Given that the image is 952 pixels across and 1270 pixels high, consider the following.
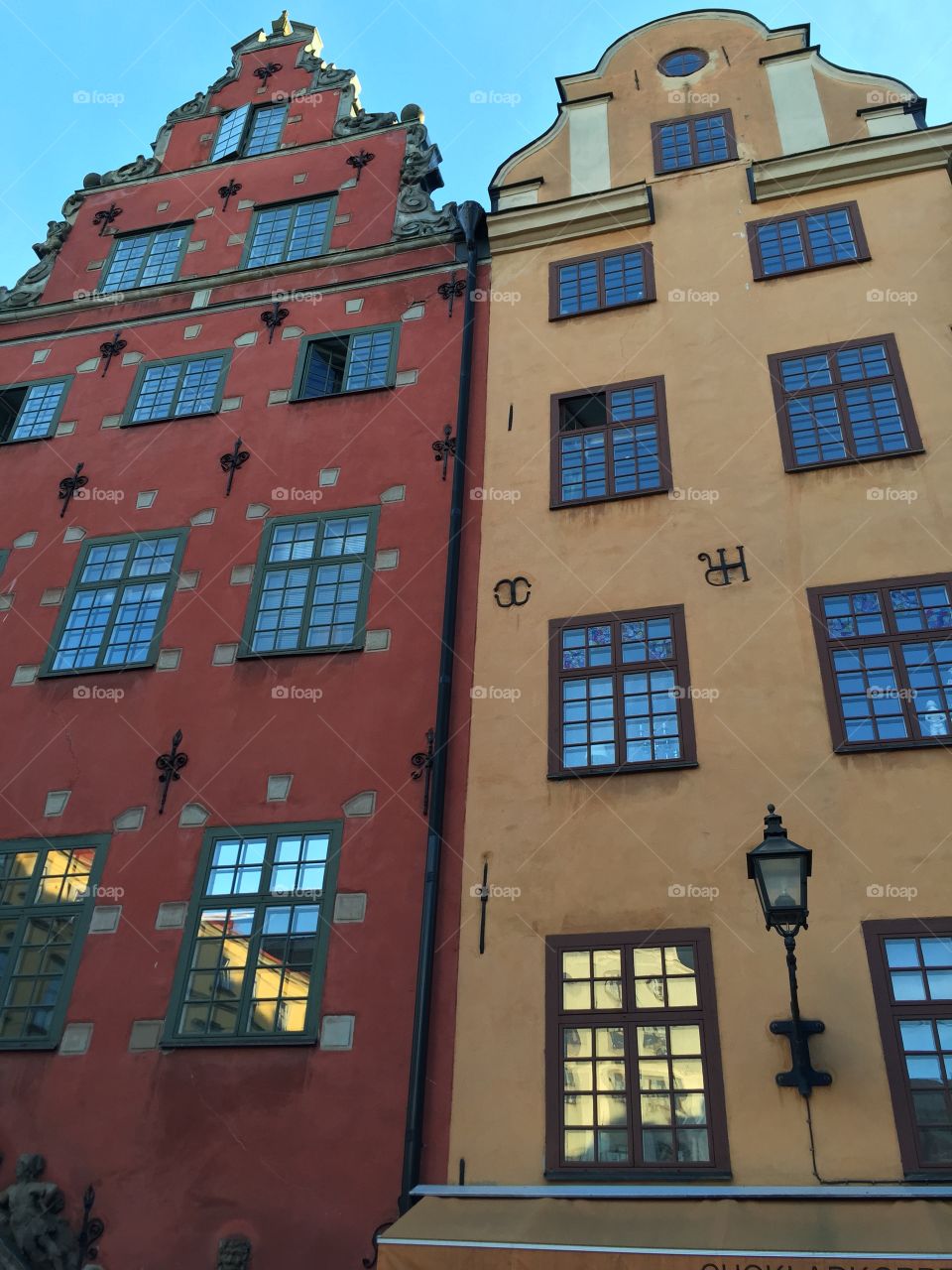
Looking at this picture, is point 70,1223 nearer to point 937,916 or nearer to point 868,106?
point 937,916

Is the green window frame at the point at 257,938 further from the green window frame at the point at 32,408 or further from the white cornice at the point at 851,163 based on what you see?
the white cornice at the point at 851,163

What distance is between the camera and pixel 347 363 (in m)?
15.0

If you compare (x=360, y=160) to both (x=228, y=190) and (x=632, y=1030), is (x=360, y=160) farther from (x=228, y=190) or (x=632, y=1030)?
(x=632, y=1030)

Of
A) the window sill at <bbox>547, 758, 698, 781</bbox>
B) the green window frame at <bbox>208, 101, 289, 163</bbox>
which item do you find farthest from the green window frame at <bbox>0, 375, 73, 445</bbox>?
the window sill at <bbox>547, 758, 698, 781</bbox>

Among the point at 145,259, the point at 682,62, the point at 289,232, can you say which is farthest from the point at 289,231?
the point at 682,62

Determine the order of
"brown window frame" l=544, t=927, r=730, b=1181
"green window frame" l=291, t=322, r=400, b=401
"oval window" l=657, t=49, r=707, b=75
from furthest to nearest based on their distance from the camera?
"oval window" l=657, t=49, r=707, b=75 < "green window frame" l=291, t=322, r=400, b=401 < "brown window frame" l=544, t=927, r=730, b=1181

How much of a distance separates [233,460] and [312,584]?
2549mm

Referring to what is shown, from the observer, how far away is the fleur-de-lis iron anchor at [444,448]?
13320 mm

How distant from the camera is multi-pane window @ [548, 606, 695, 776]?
10.4m

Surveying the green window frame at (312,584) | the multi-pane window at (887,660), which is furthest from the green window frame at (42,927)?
the multi-pane window at (887,660)

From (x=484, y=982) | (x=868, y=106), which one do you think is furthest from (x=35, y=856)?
(x=868, y=106)

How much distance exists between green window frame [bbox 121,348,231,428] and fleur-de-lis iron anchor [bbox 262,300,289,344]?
661 mm

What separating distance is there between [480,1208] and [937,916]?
13.9 feet

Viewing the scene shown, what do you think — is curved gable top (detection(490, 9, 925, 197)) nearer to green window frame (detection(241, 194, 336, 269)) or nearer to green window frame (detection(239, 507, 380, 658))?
green window frame (detection(241, 194, 336, 269))
